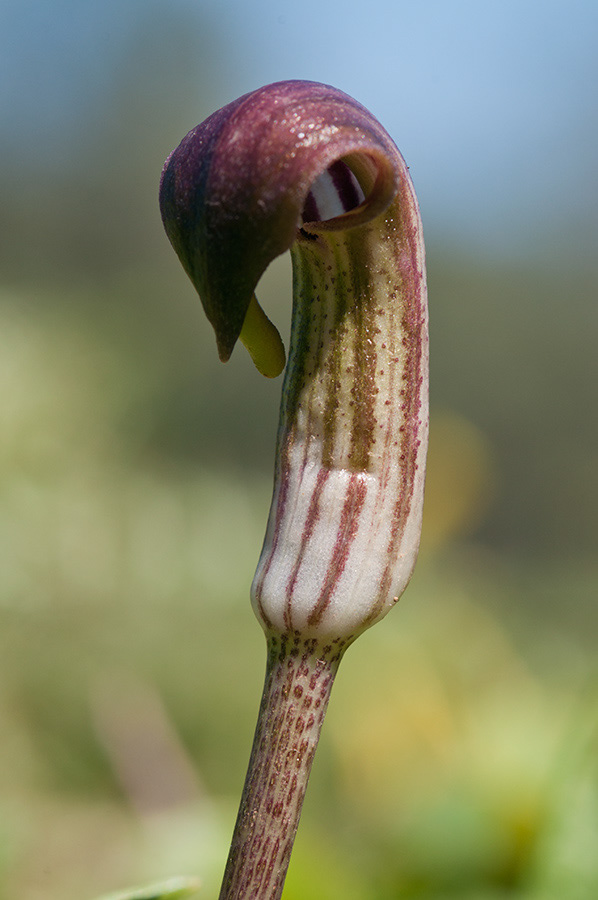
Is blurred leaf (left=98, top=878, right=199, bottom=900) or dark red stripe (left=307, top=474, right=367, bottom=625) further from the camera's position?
blurred leaf (left=98, top=878, right=199, bottom=900)

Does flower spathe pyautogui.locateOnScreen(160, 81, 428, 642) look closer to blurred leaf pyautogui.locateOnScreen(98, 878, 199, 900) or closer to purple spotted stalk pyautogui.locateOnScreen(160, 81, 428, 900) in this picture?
purple spotted stalk pyautogui.locateOnScreen(160, 81, 428, 900)

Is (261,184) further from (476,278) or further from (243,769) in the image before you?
(476,278)

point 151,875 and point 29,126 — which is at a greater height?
point 29,126

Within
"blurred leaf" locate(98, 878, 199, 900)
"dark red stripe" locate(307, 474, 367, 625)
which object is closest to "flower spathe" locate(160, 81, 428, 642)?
"dark red stripe" locate(307, 474, 367, 625)

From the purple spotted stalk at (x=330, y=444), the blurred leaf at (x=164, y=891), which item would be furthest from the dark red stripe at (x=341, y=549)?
the blurred leaf at (x=164, y=891)

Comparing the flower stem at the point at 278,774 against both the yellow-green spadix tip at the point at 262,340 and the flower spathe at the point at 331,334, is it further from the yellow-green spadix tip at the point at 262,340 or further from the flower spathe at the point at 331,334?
the yellow-green spadix tip at the point at 262,340

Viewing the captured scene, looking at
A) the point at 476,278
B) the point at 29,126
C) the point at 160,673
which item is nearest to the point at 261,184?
the point at 160,673

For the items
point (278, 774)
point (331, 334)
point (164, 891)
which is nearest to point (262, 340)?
point (331, 334)
